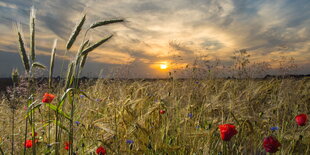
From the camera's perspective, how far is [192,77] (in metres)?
5.27

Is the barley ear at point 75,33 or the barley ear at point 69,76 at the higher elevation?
the barley ear at point 75,33

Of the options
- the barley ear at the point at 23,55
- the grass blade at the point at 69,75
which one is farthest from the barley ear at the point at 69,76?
the barley ear at the point at 23,55

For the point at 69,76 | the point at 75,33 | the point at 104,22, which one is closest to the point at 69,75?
the point at 69,76

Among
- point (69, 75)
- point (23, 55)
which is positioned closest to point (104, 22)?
point (69, 75)

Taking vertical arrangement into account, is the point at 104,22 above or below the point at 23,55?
above

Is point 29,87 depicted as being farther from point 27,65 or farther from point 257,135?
point 257,135

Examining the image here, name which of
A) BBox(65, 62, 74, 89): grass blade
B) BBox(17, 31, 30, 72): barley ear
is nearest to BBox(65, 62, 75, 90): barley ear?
BBox(65, 62, 74, 89): grass blade

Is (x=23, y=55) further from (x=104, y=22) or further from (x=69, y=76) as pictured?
(x=104, y=22)

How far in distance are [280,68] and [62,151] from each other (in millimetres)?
5986

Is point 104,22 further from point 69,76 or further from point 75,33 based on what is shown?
point 69,76

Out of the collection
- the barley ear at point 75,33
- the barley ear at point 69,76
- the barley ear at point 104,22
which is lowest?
the barley ear at point 69,76

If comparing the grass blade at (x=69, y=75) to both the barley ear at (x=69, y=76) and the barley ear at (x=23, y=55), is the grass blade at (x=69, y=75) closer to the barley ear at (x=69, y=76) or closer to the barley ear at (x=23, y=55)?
the barley ear at (x=69, y=76)

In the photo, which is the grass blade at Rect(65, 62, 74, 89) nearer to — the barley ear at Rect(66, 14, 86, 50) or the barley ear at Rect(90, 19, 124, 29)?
the barley ear at Rect(66, 14, 86, 50)

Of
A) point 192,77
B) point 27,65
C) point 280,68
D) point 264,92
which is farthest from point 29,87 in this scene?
point 280,68
